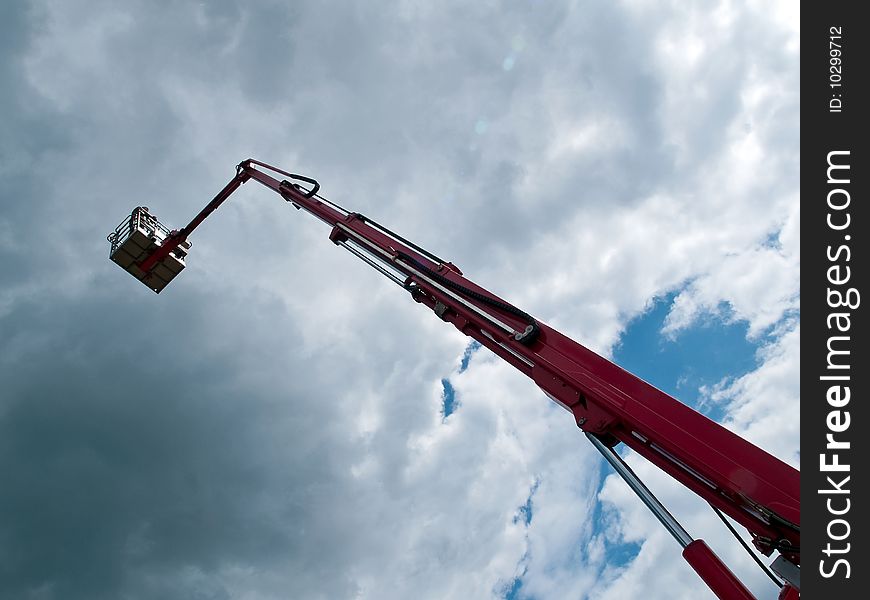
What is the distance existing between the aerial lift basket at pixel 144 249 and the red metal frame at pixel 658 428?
8647 millimetres

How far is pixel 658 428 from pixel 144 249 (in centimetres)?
1360

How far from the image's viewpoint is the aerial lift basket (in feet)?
49.2

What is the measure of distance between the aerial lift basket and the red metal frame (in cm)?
865

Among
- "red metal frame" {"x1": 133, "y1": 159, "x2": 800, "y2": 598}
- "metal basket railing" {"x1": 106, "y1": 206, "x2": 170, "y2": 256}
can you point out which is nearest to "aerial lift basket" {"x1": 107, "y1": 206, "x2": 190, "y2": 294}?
"metal basket railing" {"x1": 106, "y1": 206, "x2": 170, "y2": 256}

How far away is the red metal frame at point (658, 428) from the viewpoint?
19.0ft

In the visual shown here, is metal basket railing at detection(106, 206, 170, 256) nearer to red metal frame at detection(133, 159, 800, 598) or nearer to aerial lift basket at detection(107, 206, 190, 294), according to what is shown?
aerial lift basket at detection(107, 206, 190, 294)

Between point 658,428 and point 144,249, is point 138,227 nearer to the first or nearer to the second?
point 144,249

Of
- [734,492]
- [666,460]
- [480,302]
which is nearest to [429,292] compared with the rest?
[480,302]

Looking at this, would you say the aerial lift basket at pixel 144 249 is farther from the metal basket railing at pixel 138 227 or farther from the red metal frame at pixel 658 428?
the red metal frame at pixel 658 428

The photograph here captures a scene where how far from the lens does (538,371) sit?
8.20 metres

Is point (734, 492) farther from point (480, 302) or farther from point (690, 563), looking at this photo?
point (480, 302)

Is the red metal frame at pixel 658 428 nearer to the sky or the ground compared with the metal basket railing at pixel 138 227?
nearer to the ground

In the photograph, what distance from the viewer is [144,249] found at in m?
15.2

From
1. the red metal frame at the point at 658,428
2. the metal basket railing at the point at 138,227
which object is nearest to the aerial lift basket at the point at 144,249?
the metal basket railing at the point at 138,227
